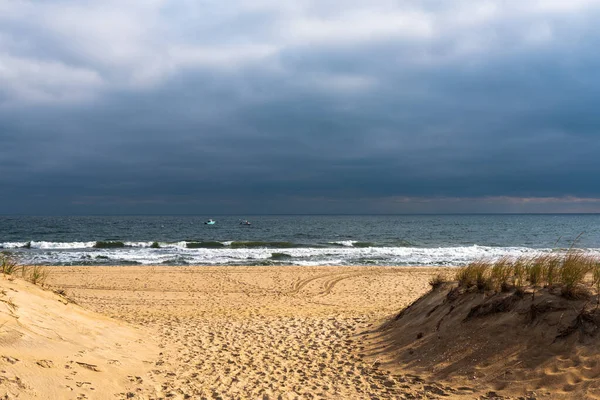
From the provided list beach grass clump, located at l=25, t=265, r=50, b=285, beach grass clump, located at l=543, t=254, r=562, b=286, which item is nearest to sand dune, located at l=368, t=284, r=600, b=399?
beach grass clump, located at l=543, t=254, r=562, b=286

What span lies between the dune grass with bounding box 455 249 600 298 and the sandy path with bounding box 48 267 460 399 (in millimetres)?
2567

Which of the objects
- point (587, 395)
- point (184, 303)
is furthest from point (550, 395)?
point (184, 303)

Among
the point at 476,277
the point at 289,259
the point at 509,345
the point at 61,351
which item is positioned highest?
the point at 476,277

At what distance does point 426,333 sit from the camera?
7.91m

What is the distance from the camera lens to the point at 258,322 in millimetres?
10781

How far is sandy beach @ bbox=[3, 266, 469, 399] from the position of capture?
6066mm

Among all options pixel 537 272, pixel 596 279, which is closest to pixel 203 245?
pixel 537 272

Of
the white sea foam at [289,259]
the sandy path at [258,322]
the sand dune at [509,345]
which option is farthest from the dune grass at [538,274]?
the white sea foam at [289,259]

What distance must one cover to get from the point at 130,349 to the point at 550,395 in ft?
22.4

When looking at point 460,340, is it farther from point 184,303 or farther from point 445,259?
point 445,259

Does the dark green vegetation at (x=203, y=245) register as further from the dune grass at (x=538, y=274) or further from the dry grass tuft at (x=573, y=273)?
the dry grass tuft at (x=573, y=273)

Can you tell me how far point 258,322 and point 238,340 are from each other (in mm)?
1868

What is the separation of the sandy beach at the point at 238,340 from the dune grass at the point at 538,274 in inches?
102

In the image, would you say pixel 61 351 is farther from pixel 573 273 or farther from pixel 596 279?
pixel 596 279
